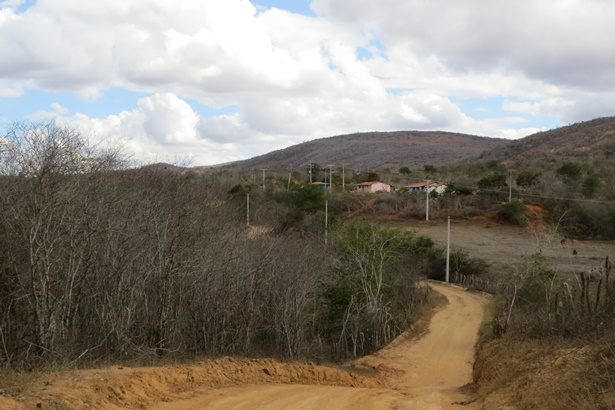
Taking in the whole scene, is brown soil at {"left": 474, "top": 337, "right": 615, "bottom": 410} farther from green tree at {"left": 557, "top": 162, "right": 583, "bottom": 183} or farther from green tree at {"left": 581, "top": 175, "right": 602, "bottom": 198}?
green tree at {"left": 557, "top": 162, "right": 583, "bottom": 183}

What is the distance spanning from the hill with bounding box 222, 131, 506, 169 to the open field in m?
74.5

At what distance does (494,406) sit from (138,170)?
19010 millimetres

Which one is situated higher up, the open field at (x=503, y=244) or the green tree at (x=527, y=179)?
the green tree at (x=527, y=179)

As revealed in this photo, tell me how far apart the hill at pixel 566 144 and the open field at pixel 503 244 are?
46.1 meters

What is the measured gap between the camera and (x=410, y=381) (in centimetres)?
2278

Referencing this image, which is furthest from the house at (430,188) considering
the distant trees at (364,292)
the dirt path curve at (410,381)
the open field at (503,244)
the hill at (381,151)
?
the distant trees at (364,292)

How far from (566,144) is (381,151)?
5169 centimetres

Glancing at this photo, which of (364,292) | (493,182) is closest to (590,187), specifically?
(493,182)

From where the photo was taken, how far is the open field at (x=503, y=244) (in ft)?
176

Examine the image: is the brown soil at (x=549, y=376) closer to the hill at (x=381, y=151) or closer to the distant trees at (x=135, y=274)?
the distant trees at (x=135, y=274)

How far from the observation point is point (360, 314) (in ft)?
97.8

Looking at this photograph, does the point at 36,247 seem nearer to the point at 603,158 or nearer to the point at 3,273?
the point at 3,273

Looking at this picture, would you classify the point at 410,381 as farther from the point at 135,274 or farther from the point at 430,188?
the point at 430,188

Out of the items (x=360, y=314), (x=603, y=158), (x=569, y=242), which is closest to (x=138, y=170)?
(x=360, y=314)
